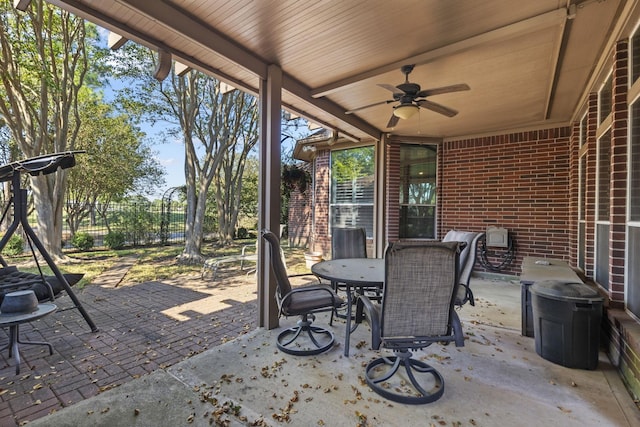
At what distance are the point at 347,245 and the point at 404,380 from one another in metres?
2.26

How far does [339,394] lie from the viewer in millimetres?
2148

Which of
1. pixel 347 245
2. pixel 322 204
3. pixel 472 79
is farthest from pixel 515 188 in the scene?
pixel 322 204

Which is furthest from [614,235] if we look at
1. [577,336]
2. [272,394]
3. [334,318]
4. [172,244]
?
[172,244]

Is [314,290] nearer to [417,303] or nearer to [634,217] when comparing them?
[417,303]

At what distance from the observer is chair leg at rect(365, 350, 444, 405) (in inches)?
81.9

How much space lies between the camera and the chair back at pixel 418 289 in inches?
76.2

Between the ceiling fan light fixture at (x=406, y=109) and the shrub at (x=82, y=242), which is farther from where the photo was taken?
the shrub at (x=82, y=242)

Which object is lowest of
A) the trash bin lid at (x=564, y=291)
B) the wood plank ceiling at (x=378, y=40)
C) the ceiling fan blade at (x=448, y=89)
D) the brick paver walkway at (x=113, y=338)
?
the brick paver walkway at (x=113, y=338)

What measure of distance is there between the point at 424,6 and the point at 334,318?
10.7ft

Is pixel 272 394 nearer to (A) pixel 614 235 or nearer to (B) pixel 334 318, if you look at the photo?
(B) pixel 334 318

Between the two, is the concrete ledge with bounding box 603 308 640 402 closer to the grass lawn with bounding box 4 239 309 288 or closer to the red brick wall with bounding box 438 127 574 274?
the red brick wall with bounding box 438 127 574 274

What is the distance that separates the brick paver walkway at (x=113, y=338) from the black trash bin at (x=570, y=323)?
290 cm

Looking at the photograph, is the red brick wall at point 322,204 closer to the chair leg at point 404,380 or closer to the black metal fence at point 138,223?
the chair leg at point 404,380

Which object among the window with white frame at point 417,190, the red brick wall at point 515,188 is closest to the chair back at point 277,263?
the window with white frame at point 417,190
